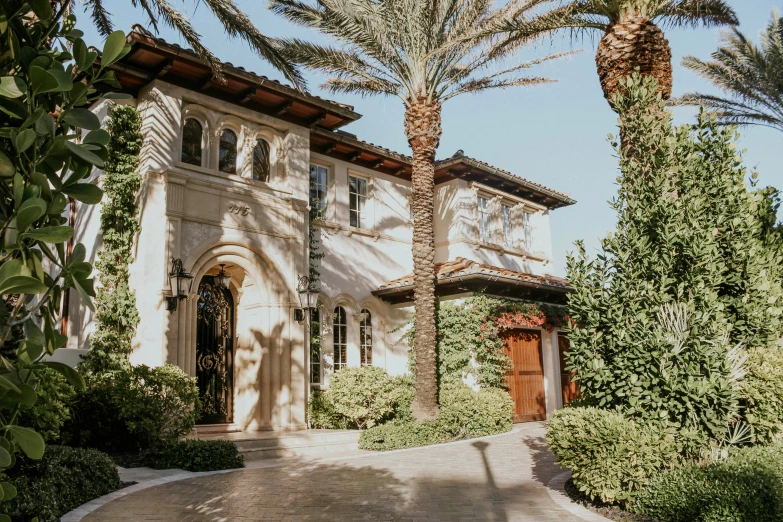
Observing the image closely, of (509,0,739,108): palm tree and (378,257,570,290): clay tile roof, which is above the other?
(509,0,739,108): palm tree

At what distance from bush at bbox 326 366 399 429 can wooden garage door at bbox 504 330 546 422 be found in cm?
449

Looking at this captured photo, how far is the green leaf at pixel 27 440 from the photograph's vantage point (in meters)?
1.40

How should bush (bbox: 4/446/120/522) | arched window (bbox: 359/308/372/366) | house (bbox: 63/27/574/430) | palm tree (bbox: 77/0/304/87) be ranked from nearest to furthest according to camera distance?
bush (bbox: 4/446/120/522) → palm tree (bbox: 77/0/304/87) → house (bbox: 63/27/574/430) → arched window (bbox: 359/308/372/366)

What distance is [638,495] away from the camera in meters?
6.65

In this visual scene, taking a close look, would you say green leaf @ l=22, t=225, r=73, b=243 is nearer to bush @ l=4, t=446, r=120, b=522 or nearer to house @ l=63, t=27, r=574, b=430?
bush @ l=4, t=446, r=120, b=522

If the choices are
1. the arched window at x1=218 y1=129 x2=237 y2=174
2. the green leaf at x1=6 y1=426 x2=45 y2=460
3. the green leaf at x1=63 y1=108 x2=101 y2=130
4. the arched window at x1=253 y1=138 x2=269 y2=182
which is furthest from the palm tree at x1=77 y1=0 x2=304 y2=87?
the green leaf at x1=6 y1=426 x2=45 y2=460

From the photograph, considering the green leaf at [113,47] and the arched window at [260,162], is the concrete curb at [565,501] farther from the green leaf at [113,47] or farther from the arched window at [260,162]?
the arched window at [260,162]

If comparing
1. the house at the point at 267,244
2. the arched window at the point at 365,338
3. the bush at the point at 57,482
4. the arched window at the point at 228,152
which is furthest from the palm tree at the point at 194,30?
the arched window at the point at 365,338

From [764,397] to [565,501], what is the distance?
252cm

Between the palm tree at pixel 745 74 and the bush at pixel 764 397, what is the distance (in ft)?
40.2

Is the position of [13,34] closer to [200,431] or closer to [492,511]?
[492,511]

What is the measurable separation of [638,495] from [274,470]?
6.08m

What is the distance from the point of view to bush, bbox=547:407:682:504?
6.68 m

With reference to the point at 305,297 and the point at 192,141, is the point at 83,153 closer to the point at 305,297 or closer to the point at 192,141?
the point at 305,297
